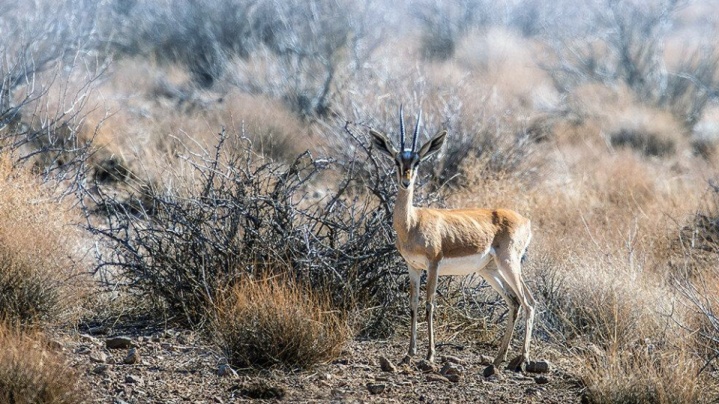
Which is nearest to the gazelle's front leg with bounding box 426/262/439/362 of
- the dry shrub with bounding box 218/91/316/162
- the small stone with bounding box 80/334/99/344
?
the small stone with bounding box 80/334/99/344

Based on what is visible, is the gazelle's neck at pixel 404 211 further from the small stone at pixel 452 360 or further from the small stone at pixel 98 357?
the small stone at pixel 98 357

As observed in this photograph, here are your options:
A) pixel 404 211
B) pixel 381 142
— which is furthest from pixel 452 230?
pixel 381 142

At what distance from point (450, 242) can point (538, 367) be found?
0.98m

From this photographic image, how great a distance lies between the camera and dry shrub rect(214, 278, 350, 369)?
642cm

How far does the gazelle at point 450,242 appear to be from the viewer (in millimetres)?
6520

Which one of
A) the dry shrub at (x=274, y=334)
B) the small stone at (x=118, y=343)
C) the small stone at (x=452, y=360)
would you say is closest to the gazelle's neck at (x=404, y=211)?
the dry shrub at (x=274, y=334)

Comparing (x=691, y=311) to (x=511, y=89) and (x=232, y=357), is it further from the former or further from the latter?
(x=511, y=89)

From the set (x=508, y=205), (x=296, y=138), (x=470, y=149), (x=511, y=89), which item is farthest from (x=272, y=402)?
(x=511, y=89)

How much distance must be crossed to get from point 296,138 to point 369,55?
580cm

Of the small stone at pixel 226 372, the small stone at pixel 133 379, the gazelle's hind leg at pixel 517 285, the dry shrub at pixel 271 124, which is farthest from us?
the dry shrub at pixel 271 124

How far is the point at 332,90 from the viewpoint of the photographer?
18.8 meters

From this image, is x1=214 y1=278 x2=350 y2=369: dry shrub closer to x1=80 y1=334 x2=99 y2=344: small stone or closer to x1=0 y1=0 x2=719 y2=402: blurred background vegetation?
x1=0 y1=0 x2=719 y2=402: blurred background vegetation

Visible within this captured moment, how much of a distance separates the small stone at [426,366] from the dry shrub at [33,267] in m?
2.40

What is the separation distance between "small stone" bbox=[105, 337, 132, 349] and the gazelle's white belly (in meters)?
1.89
